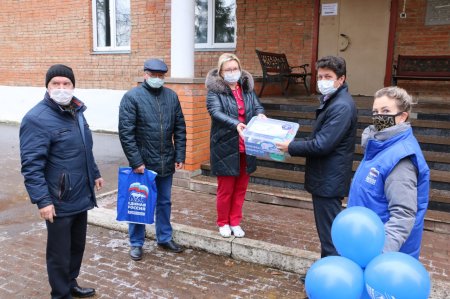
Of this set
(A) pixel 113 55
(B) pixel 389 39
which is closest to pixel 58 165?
(B) pixel 389 39

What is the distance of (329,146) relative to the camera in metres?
2.86

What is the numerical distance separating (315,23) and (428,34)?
2.21m

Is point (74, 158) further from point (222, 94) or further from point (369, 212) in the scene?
point (369, 212)

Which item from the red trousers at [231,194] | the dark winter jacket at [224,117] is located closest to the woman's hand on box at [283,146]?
the dark winter jacket at [224,117]

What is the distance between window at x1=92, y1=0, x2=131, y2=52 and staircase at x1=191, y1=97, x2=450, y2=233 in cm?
598

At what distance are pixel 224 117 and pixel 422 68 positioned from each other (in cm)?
533

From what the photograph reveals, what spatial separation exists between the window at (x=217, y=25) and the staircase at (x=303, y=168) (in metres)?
3.98

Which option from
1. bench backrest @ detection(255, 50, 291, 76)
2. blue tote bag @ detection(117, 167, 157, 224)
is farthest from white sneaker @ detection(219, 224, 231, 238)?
bench backrest @ detection(255, 50, 291, 76)

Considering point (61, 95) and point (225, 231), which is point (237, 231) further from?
point (61, 95)

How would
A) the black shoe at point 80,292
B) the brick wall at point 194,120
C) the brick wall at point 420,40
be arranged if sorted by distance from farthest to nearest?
the brick wall at point 420,40 → the brick wall at point 194,120 → the black shoe at point 80,292

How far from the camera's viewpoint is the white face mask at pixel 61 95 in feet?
9.01

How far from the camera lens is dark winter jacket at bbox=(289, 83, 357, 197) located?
2844 millimetres

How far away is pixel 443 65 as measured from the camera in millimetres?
7219

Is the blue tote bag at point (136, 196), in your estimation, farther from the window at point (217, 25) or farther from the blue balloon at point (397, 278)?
the window at point (217, 25)
